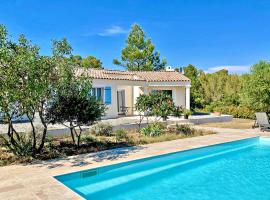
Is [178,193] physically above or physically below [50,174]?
A: below

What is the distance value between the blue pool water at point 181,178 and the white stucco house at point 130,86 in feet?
45.2

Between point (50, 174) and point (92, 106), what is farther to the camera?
point (92, 106)

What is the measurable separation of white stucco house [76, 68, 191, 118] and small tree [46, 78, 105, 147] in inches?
486

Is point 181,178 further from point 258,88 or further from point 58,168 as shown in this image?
point 258,88

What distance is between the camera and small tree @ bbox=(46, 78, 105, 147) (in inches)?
501

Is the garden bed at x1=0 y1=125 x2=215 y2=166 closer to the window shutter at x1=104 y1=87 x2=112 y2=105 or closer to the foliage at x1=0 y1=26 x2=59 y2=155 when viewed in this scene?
the foliage at x1=0 y1=26 x2=59 y2=155

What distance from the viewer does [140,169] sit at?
11797 mm

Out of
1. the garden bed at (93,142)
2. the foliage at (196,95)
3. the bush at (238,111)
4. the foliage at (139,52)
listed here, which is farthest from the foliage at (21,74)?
the foliage at (139,52)

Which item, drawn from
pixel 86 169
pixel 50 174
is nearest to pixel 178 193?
pixel 86 169

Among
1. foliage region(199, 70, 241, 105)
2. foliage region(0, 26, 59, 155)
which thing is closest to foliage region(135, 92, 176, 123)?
foliage region(0, 26, 59, 155)

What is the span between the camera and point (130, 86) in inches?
1221

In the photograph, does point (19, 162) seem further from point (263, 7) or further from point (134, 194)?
point (263, 7)

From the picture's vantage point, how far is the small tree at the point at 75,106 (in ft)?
41.8

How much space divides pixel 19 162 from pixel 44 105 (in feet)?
8.36
